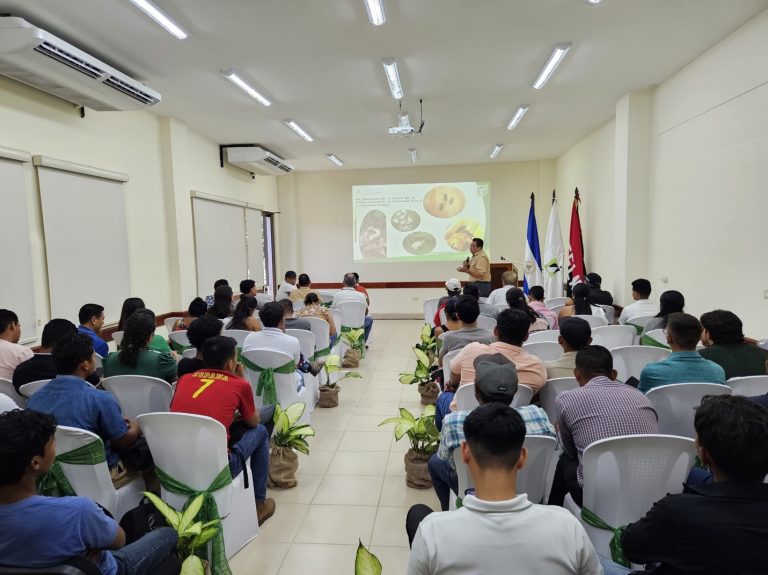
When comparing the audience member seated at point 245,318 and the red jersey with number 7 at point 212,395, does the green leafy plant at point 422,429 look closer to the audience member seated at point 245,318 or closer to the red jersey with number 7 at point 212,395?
the red jersey with number 7 at point 212,395

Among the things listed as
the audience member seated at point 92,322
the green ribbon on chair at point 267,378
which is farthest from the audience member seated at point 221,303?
the green ribbon on chair at point 267,378

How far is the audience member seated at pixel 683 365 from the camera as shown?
2.44 meters

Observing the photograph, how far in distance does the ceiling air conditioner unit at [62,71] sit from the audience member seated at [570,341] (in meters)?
4.09

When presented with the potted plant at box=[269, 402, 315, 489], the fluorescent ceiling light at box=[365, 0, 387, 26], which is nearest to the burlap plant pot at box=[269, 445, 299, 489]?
the potted plant at box=[269, 402, 315, 489]

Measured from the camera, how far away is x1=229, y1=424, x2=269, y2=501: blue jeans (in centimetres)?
248

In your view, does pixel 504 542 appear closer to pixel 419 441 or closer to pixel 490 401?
pixel 490 401

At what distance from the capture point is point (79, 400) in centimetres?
212

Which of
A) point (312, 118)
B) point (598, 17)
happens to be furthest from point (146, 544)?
point (312, 118)

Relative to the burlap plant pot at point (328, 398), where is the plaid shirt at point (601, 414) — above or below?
above

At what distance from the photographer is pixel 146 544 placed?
5.68 ft

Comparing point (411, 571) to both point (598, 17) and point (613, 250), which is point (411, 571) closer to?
point (598, 17)

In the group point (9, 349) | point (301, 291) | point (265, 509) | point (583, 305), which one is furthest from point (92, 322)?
point (583, 305)

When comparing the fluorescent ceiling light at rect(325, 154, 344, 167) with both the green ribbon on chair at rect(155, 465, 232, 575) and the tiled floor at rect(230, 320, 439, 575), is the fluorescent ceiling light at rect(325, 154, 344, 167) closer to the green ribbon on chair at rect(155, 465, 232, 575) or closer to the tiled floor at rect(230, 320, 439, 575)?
the tiled floor at rect(230, 320, 439, 575)

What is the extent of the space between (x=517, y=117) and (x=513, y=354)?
16.2 feet
